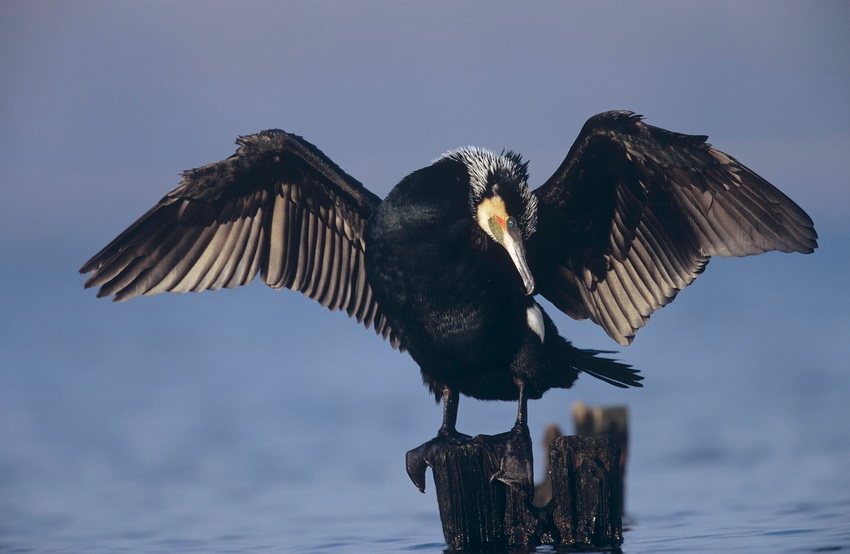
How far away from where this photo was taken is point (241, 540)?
22.8 ft

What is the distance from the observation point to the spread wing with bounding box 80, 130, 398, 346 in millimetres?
6285

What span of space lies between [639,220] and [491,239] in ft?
3.20

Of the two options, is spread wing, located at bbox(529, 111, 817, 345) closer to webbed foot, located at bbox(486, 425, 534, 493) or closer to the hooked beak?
the hooked beak

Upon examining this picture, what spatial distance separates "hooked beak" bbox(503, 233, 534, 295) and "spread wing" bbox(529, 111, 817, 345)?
1.87 ft

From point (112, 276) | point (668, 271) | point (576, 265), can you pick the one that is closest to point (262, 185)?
point (112, 276)

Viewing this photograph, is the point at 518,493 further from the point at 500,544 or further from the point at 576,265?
the point at 576,265

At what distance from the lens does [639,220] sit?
598 cm

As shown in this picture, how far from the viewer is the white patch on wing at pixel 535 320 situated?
223 inches

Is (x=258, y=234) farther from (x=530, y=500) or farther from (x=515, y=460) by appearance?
(x=530, y=500)

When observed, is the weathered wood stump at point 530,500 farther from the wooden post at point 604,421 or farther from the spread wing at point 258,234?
the wooden post at point 604,421

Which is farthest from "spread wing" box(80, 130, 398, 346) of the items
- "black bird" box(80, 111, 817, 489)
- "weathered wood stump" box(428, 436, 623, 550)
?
"weathered wood stump" box(428, 436, 623, 550)

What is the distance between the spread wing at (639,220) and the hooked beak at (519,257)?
1.87ft

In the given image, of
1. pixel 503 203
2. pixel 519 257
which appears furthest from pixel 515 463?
pixel 503 203

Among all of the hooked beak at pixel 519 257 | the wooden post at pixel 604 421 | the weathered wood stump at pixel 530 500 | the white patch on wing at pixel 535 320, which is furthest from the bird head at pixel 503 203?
the wooden post at pixel 604 421
